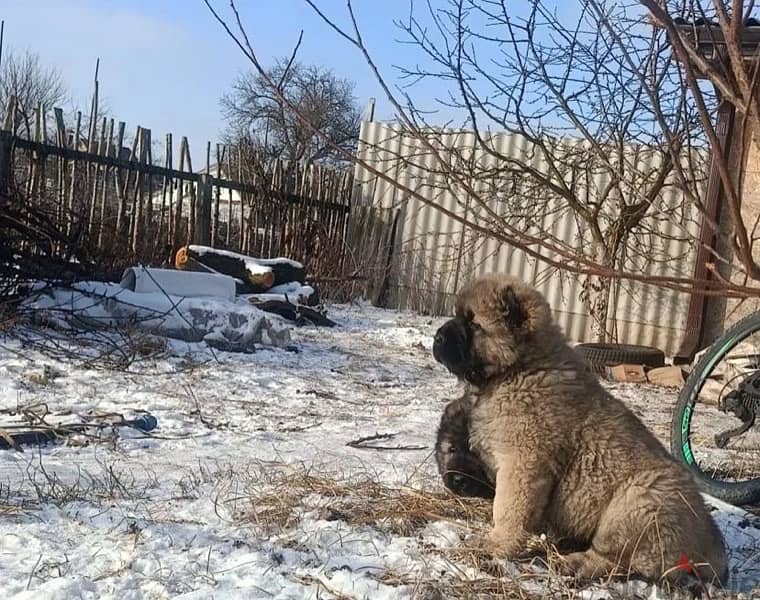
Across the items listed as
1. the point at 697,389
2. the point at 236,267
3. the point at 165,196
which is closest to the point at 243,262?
the point at 236,267

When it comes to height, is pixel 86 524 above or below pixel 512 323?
below

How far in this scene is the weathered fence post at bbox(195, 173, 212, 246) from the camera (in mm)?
13391

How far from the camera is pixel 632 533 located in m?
2.88

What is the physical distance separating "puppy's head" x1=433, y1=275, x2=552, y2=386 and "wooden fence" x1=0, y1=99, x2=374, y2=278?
247 inches

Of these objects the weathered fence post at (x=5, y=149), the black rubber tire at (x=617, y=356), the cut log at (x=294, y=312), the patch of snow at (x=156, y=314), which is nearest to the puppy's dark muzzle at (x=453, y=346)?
the patch of snow at (x=156, y=314)

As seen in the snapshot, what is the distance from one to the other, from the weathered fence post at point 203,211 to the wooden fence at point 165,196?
2 cm

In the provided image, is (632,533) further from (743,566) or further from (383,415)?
(383,415)

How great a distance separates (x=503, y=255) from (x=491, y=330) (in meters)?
11.3

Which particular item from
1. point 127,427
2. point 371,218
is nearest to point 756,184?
point 127,427

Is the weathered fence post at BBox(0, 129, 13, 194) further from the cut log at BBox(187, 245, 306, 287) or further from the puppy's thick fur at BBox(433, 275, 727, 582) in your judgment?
the puppy's thick fur at BBox(433, 275, 727, 582)

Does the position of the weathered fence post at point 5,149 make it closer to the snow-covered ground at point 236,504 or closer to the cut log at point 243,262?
the cut log at point 243,262

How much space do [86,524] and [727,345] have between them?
3.64 meters

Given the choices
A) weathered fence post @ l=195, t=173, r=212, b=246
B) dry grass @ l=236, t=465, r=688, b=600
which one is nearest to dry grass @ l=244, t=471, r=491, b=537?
dry grass @ l=236, t=465, r=688, b=600

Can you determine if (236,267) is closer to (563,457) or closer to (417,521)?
(417,521)
